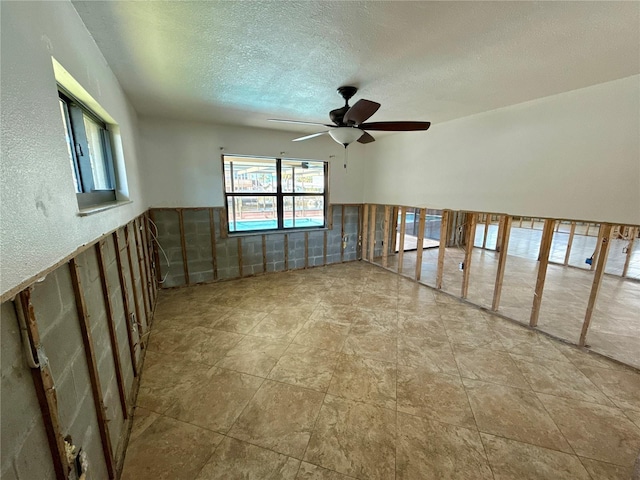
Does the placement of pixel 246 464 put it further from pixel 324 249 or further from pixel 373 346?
pixel 324 249

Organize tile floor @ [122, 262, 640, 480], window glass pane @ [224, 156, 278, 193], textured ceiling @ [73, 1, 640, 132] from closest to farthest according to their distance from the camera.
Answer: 1. textured ceiling @ [73, 1, 640, 132]
2. tile floor @ [122, 262, 640, 480]
3. window glass pane @ [224, 156, 278, 193]

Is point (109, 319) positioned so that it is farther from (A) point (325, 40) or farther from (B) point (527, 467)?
(B) point (527, 467)

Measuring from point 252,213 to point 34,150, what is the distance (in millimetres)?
4115

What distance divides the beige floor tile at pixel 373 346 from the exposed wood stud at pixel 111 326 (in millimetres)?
1952

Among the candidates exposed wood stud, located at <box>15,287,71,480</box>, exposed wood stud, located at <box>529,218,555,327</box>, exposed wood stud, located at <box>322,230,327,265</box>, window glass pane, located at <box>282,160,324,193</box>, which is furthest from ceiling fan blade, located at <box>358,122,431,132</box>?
exposed wood stud, located at <box>322,230,327,265</box>

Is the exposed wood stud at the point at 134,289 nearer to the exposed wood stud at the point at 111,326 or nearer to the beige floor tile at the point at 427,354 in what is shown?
the exposed wood stud at the point at 111,326

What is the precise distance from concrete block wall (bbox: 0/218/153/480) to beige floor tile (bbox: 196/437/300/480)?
0.60m

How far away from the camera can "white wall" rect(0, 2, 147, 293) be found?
0.76m

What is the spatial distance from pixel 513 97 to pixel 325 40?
8.02 ft

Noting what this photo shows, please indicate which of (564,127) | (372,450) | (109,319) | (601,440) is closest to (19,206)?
(109,319)

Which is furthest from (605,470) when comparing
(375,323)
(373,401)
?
(375,323)

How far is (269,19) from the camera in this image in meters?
1.61

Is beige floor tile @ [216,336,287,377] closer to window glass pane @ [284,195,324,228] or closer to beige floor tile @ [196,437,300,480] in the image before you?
beige floor tile @ [196,437,300,480]

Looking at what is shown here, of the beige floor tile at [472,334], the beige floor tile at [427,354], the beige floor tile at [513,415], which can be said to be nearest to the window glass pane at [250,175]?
the beige floor tile at [427,354]
